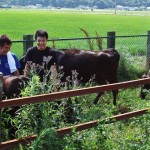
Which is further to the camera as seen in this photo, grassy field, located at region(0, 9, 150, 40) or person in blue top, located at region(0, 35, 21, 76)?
grassy field, located at region(0, 9, 150, 40)

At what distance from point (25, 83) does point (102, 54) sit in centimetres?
453

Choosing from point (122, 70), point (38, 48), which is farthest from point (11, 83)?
point (122, 70)

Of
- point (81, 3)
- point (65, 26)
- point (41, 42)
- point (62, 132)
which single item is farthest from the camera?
point (81, 3)

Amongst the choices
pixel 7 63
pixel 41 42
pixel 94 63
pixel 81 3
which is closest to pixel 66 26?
pixel 94 63

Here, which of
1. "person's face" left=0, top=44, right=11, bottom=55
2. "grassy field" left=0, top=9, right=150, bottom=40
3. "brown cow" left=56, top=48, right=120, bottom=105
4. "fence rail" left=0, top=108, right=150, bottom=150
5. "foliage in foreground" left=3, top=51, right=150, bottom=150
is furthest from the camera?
"grassy field" left=0, top=9, right=150, bottom=40

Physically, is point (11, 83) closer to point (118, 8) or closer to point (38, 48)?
point (38, 48)

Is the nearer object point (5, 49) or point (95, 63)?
point (5, 49)

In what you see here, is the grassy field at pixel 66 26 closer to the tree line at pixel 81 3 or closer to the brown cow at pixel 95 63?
the brown cow at pixel 95 63

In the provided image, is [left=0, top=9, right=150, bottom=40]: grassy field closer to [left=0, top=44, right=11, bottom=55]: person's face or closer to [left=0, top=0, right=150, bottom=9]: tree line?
[left=0, top=44, right=11, bottom=55]: person's face

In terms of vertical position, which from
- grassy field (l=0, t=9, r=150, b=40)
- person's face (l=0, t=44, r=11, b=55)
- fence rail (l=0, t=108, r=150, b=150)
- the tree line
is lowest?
the tree line

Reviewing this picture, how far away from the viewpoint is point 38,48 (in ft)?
24.6

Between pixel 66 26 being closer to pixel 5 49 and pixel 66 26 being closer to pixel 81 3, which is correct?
pixel 5 49

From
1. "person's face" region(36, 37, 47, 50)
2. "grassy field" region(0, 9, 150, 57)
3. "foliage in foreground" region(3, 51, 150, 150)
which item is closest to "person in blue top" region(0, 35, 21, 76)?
"person's face" region(36, 37, 47, 50)

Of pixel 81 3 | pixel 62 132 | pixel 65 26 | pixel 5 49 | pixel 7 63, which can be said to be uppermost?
pixel 5 49
